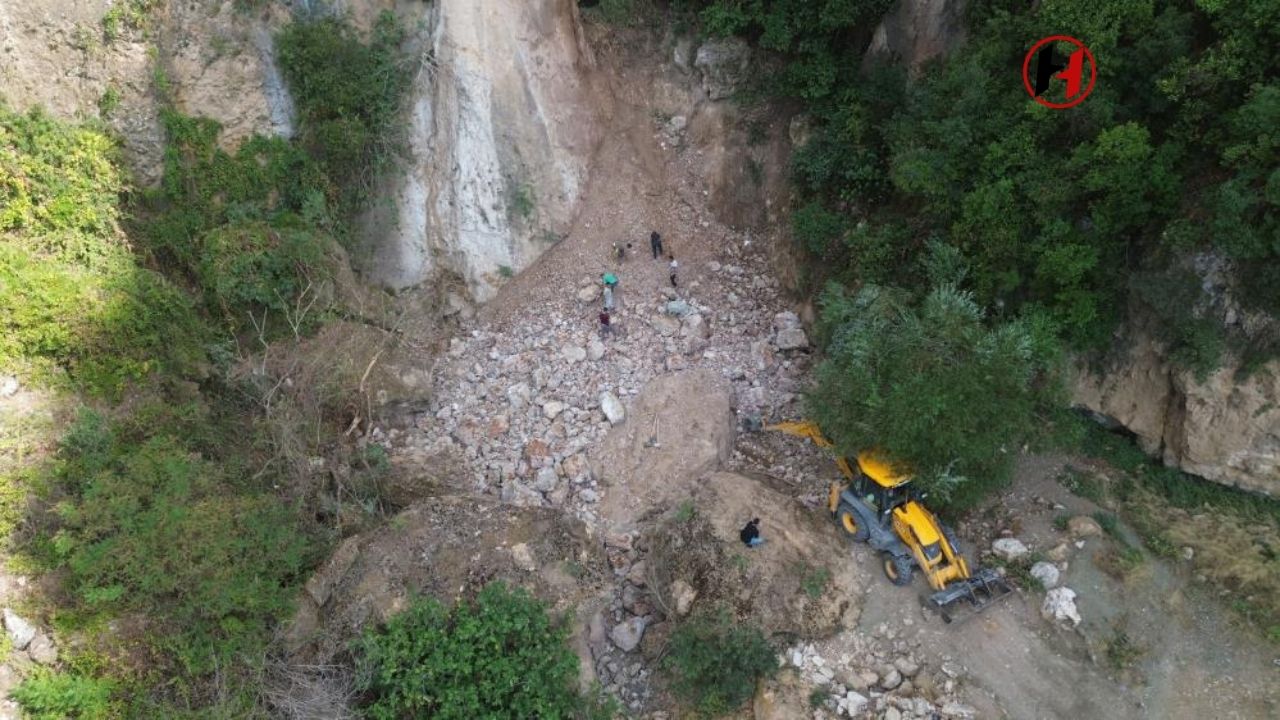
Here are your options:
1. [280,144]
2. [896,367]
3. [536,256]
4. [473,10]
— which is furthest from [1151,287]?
[280,144]

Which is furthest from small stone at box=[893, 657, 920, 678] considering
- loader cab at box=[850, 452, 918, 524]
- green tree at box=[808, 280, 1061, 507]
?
green tree at box=[808, 280, 1061, 507]

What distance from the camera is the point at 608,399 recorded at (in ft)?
54.1

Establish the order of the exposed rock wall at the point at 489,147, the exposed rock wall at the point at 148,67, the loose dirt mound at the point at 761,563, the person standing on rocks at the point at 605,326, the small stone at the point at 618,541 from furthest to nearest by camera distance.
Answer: the person standing on rocks at the point at 605,326
the exposed rock wall at the point at 489,147
the small stone at the point at 618,541
the exposed rock wall at the point at 148,67
the loose dirt mound at the point at 761,563

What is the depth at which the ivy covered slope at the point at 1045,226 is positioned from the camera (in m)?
11.7

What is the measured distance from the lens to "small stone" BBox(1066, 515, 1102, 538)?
531 inches

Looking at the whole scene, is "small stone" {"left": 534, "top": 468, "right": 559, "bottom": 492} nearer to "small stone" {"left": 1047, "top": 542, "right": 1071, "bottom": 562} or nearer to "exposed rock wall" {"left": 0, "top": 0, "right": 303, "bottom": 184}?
"small stone" {"left": 1047, "top": 542, "right": 1071, "bottom": 562}

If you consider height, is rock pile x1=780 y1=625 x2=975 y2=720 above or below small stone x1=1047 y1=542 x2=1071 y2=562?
below

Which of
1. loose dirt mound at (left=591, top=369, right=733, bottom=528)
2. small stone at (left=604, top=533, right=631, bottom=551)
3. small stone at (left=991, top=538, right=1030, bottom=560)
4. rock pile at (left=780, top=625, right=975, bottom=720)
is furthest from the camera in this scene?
loose dirt mound at (left=591, top=369, right=733, bottom=528)

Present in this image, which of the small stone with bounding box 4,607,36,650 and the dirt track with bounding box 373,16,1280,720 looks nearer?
the small stone with bounding box 4,607,36,650

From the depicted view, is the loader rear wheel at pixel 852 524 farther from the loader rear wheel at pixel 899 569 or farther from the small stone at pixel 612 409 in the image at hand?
the small stone at pixel 612 409

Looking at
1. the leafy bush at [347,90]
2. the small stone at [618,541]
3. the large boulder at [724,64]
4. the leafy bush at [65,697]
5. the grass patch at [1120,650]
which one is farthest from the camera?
the large boulder at [724,64]

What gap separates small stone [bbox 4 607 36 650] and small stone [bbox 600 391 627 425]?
10.5 meters

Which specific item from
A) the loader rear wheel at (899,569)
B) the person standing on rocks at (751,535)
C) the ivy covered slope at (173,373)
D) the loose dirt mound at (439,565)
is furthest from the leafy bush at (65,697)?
the loader rear wheel at (899,569)

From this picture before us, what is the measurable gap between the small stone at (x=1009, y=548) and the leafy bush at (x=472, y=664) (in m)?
8.10
